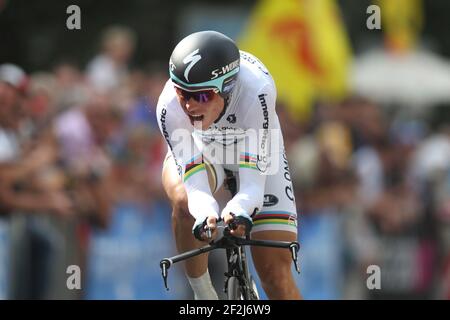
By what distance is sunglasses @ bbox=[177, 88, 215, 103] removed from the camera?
8023 millimetres

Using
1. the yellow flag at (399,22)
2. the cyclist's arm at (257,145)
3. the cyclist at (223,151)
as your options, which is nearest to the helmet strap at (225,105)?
the cyclist at (223,151)

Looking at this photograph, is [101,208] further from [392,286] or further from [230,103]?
[392,286]

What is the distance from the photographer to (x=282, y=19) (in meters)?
17.0

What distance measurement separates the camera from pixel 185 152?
8.55 metres

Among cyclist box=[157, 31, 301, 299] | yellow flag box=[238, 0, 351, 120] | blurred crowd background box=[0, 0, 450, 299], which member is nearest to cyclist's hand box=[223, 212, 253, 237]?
cyclist box=[157, 31, 301, 299]

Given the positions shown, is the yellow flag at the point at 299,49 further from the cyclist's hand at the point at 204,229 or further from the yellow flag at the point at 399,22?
the cyclist's hand at the point at 204,229

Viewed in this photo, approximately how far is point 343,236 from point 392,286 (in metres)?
2.20

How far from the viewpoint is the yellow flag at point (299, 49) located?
1670 cm

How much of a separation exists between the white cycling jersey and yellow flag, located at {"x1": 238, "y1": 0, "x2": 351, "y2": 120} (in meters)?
7.89

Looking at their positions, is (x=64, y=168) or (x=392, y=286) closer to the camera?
(x=64, y=168)

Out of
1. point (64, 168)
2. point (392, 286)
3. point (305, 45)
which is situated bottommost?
point (392, 286)

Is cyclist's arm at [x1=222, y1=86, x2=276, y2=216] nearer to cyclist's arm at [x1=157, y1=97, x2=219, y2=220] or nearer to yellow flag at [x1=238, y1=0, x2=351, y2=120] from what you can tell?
cyclist's arm at [x1=157, y1=97, x2=219, y2=220]

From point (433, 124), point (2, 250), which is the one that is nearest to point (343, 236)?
point (2, 250)

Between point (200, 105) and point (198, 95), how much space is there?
8cm
